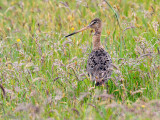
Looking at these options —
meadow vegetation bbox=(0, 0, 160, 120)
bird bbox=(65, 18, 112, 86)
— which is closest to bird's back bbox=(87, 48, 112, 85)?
bird bbox=(65, 18, 112, 86)

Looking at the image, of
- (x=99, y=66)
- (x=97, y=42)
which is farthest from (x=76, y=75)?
(x=97, y=42)

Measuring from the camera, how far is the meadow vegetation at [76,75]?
11.9 feet

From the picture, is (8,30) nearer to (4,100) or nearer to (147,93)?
(4,100)

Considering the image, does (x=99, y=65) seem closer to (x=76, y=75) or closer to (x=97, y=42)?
(x=76, y=75)

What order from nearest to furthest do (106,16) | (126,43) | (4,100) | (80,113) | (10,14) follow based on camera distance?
(80,113) → (4,100) → (126,43) → (106,16) → (10,14)

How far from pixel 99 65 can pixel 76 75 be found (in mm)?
540

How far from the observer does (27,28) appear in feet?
22.5

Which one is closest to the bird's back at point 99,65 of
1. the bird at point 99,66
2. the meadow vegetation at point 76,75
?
the bird at point 99,66

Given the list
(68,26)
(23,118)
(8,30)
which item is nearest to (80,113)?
(23,118)

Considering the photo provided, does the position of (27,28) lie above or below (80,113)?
above

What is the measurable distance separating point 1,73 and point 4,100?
94cm

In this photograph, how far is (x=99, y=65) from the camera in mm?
4645

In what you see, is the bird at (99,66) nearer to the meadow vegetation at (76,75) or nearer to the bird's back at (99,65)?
the bird's back at (99,65)

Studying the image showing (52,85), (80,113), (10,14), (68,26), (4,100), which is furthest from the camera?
(10,14)
